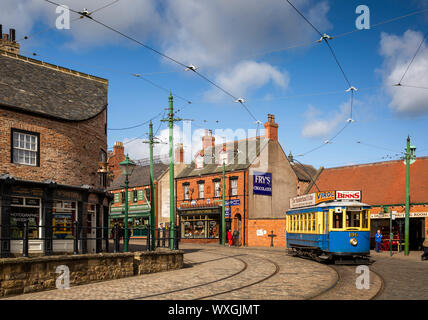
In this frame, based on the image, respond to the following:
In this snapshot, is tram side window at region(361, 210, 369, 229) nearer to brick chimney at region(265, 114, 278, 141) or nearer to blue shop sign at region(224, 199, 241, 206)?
blue shop sign at region(224, 199, 241, 206)

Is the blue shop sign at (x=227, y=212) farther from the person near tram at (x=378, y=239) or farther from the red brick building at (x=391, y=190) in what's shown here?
the person near tram at (x=378, y=239)

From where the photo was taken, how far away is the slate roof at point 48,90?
17.5m

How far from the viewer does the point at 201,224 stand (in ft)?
145

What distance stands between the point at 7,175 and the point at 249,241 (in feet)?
86.3

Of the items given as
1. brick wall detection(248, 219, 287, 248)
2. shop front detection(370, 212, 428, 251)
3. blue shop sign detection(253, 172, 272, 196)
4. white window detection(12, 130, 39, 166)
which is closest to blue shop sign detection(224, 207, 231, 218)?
brick wall detection(248, 219, 287, 248)

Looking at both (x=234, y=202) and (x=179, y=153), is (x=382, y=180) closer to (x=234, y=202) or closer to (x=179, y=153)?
(x=234, y=202)

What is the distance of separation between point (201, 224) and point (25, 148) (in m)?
28.6

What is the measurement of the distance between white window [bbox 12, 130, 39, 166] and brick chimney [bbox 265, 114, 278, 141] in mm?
27807

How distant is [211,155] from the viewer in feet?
155

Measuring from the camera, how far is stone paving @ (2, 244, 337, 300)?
1162 centimetres

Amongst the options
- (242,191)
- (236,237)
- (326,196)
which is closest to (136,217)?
(242,191)

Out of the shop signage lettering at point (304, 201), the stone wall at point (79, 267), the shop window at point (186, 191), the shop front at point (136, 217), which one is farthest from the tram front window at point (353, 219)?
the shop front at point (136, 217)

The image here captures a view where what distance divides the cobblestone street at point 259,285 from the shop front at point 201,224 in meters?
24.2
